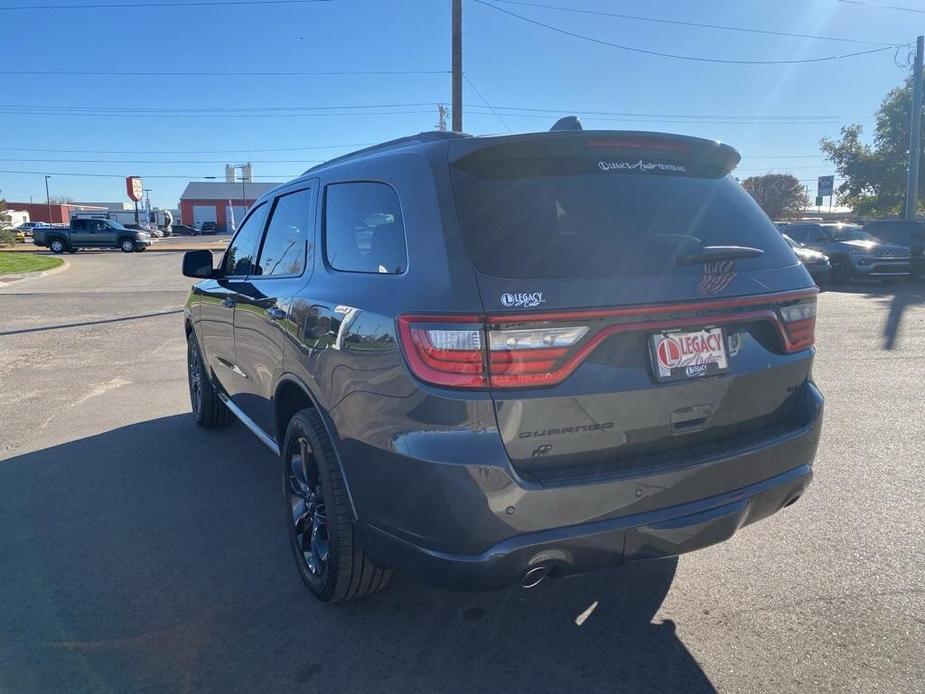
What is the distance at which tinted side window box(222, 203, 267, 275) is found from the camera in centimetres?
459

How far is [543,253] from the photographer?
8.10 ft

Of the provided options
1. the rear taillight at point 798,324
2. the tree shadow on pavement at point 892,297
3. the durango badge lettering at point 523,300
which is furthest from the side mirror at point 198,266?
the tree shadow on pavement at point 892,297

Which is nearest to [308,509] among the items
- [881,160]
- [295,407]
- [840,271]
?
[295,407]

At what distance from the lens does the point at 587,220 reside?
2650mm

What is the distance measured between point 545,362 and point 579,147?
90cm

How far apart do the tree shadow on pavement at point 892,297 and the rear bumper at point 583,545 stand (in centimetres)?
793

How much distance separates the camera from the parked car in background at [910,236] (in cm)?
1891

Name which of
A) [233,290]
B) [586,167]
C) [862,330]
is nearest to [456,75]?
[862,330]

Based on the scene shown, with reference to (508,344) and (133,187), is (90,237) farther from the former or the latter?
(508,344)

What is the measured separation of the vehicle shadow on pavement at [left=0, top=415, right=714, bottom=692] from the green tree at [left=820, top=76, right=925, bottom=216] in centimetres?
3323

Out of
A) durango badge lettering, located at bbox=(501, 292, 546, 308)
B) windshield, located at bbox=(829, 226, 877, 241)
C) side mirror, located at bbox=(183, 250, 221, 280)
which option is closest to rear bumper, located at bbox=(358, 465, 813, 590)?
durango badge lettering, located at bbox=(501, 292, 546, 308)

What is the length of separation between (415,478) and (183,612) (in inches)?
60.7

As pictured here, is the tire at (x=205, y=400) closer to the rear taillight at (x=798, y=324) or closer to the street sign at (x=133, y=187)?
the rear taillight at (x=798, y=324)

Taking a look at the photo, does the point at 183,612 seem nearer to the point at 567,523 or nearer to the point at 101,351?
the point at 567,523
